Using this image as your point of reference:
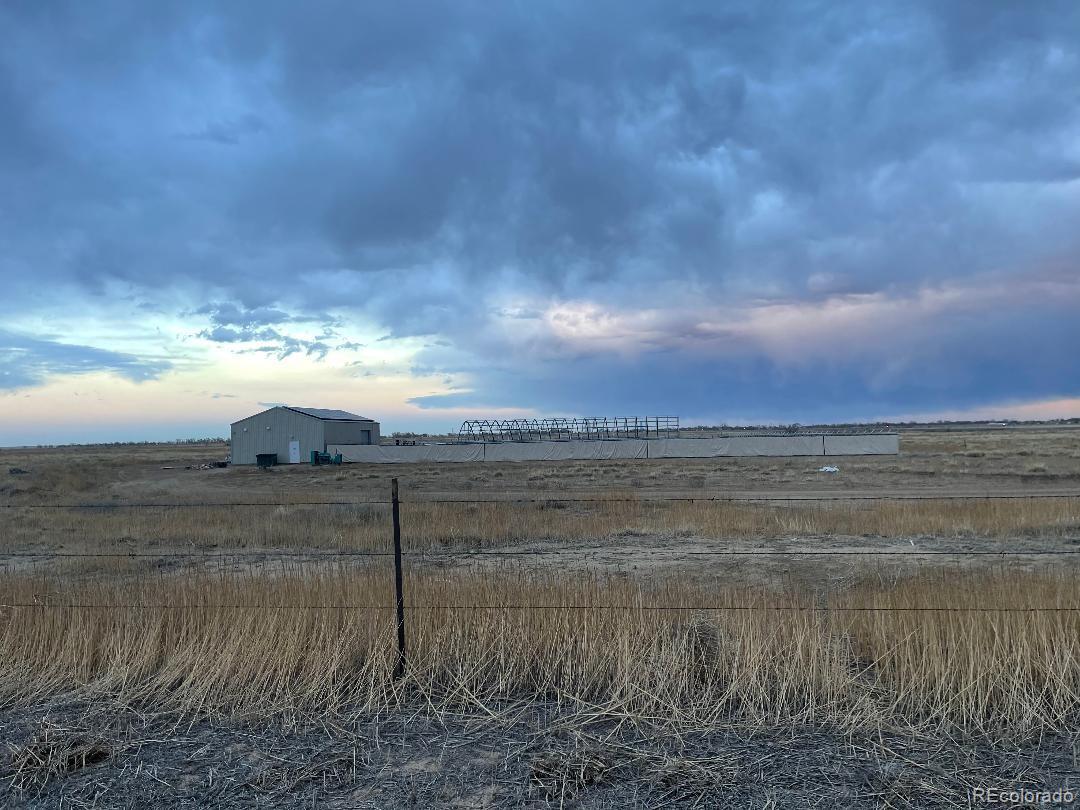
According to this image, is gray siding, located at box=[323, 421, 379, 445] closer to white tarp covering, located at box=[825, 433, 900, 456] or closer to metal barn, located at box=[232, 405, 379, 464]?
metal barn, located at box=[232, 405, 379, 464]

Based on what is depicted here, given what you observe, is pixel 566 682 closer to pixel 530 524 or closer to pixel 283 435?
pixel 530 524

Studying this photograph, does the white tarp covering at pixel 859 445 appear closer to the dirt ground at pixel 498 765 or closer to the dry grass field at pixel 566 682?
the dry grass field at pixel 566 682

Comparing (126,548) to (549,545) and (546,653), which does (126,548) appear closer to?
(549,545)

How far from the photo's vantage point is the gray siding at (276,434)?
57875mm

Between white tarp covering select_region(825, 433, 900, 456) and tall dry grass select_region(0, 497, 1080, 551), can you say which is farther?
white tarp covering select_region(825, 433, 900, 456)

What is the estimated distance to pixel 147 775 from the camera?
4895mm

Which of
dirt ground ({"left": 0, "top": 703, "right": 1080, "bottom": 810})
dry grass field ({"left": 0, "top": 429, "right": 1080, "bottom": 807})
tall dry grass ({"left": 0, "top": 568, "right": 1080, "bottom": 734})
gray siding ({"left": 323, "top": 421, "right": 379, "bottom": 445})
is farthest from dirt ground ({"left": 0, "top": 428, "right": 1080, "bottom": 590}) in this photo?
gray siding ({"left": 323, "top": 421, "right": 379, "bottom": 445})

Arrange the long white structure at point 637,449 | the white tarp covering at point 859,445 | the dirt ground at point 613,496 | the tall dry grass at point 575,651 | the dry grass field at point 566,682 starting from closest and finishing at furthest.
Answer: the dry grass field at point 566,682 < the tall dry grass at point 575,651 < the dirt ground at point 613,496 < the white tarp covering at point 859,445 < the long white structure at point 637,449

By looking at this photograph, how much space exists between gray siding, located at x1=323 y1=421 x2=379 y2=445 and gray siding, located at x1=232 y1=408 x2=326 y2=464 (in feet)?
3.18

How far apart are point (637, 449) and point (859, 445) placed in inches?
595

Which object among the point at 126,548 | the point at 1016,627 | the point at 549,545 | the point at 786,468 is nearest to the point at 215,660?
the point at 1016,627

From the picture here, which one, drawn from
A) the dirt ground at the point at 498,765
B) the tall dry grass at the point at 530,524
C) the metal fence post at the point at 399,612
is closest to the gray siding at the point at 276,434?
the tall dry grass at the point at 530,524

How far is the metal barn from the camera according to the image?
57844mm

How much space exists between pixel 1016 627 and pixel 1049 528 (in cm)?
1233
